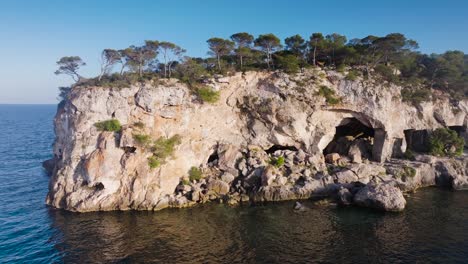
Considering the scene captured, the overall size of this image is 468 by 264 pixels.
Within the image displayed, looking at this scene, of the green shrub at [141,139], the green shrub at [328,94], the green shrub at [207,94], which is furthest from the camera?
the green shrub at [328,94]

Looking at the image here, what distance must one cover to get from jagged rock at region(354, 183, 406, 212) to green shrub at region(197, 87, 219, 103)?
24.3 meters

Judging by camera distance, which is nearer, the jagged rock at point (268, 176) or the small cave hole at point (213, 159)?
the jagged rock at point (268, 176)

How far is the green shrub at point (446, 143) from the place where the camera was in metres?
49.1

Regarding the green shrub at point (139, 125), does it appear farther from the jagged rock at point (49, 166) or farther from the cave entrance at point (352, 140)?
the cave entrance at point (352, 140)

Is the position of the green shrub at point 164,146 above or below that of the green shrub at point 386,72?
below

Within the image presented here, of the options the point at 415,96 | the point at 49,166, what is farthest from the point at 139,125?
the point at 415,96

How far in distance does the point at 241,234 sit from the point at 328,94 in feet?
91.0

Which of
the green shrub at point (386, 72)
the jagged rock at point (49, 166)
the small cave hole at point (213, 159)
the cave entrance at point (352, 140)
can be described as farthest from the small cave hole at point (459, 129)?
the jagged rock at point (49, 166)

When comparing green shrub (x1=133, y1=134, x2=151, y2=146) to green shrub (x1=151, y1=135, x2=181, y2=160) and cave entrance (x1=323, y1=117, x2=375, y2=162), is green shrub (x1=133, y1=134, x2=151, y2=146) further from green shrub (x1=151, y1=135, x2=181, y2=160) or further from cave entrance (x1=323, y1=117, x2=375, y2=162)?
cave entrance (x1=323, y1=117, x2=375, y2=162)

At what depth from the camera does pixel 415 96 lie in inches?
2031

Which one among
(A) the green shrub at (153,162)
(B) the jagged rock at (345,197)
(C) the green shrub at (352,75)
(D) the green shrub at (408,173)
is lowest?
(B) the jagged rock at (345,197)

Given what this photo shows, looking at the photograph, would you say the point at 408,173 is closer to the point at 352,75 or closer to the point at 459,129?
the point at 352,75

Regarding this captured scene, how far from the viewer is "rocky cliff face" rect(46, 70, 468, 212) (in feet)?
126

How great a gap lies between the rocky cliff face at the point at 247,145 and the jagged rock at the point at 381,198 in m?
0.13
